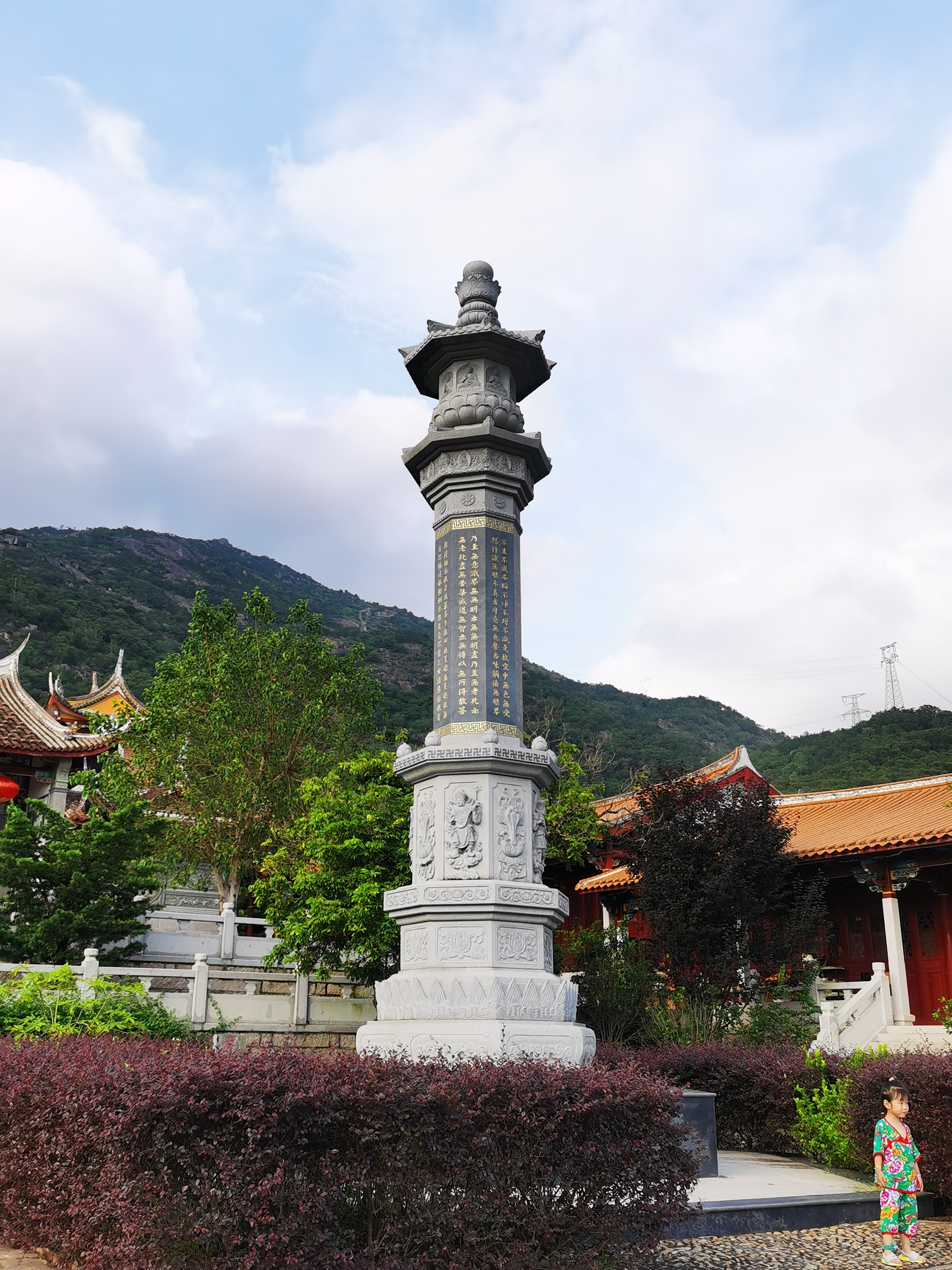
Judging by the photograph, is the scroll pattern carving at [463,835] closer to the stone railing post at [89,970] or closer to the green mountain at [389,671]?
the stone railing post at [89,970]

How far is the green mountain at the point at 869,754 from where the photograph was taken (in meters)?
28.4

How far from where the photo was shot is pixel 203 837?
19.4m

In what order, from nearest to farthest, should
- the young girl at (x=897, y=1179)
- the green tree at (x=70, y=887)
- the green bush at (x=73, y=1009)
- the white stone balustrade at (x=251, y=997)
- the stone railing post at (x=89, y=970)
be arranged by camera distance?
the young girl at (x=897, y=1179)
the green bush at (x=73, y=1009)
the stone railing post at (x=89, y=970)
the white stone balustrade at (x=251, y=997)
the green tree at (x=70, y=887)

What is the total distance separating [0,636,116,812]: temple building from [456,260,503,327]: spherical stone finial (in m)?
12.4

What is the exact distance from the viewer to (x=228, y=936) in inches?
601

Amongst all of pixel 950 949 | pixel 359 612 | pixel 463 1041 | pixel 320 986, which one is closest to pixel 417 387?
pixel 463 1041

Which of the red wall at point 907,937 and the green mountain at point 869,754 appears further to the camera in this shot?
the green mountain at point 869,754

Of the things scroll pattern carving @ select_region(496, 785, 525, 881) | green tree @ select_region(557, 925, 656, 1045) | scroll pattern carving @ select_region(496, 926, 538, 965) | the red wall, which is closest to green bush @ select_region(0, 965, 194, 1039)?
scroll pattern carving @ select_region(496, 926, 538, 965)

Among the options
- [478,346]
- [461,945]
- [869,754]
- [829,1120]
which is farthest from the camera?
[869,754]

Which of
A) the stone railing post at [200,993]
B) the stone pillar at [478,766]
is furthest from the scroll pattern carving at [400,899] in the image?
the stone railing post at [200,993]

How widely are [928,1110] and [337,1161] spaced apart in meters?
5.06

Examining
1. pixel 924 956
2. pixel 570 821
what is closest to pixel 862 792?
pixel 924 956

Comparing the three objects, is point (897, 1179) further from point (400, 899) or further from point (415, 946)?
point (400, 899)

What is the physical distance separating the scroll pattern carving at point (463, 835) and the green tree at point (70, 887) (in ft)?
24.8
